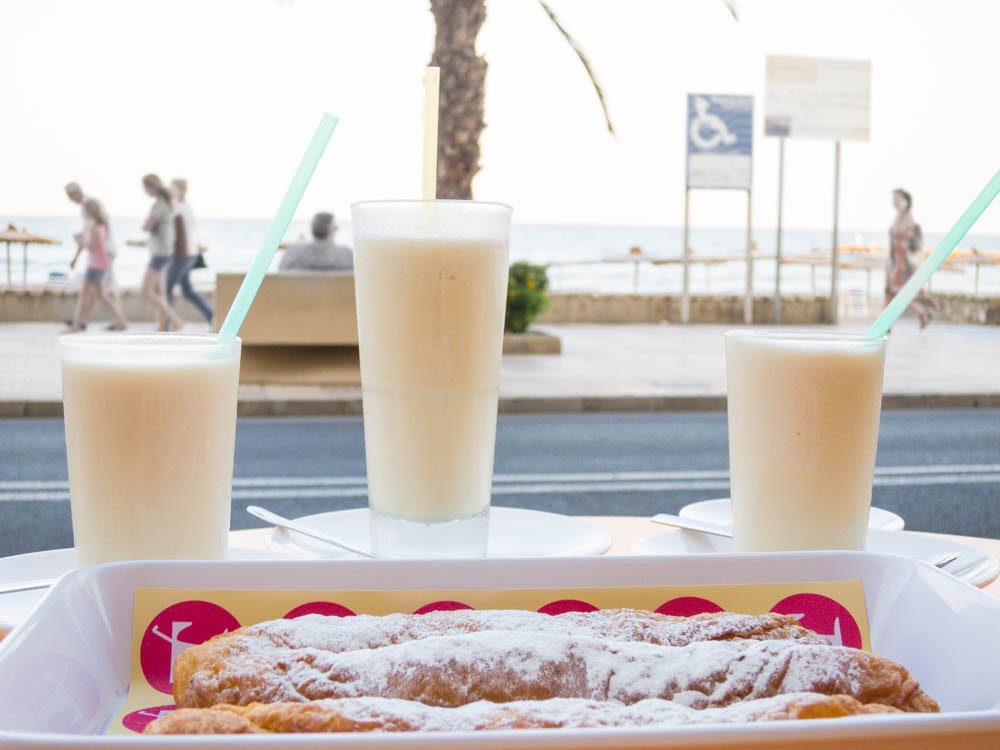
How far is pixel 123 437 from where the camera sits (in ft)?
3.75

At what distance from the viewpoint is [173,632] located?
0.93 m

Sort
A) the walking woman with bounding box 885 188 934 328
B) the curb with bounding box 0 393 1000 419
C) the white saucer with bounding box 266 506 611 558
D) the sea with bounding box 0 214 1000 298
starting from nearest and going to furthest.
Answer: the white saucer with bounding box 266 506 611 558 < the curb with bounding box 0 393 1000 419 < the walking woman with bounding box 885 188 934 328 < the sea with bounding box 0 214 1000 298

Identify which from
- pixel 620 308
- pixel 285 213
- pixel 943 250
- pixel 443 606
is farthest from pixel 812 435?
pixel 620 308

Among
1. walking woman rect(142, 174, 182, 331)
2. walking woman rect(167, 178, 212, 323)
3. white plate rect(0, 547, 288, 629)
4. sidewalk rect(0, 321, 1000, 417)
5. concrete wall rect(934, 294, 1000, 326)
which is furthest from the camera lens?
concrete wall rect(934, 294, 1000, 326)

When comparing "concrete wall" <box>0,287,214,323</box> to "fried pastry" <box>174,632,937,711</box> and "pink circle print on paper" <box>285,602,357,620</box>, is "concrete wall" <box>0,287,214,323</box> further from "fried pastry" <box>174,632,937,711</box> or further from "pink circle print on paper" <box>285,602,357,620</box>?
"fried pastry" <box>174,632,937,711</box>

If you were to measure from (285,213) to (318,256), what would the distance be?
8935mm

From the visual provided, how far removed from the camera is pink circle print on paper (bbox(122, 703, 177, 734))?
33.0 inches

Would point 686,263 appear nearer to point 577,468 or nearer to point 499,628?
point 577,468

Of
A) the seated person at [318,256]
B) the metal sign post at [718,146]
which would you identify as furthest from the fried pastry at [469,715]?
the metal sign post at [718,146]

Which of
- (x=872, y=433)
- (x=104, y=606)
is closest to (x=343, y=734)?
(x=104, y=606)

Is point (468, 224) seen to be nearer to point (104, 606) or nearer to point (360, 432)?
point (104, 606)

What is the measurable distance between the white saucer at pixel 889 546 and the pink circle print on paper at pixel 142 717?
66 centimetres

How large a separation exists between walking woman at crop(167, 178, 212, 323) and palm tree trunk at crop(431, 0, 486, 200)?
387 cm

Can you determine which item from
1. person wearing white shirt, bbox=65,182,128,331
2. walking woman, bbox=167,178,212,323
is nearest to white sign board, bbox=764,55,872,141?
walking woman, bbox=167,178,212,323
